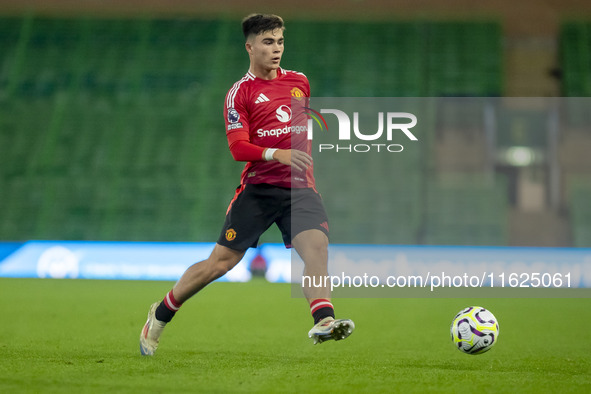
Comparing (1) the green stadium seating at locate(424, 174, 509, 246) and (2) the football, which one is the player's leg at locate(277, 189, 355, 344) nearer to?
(2) the football

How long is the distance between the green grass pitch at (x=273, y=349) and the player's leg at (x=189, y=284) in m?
0.14

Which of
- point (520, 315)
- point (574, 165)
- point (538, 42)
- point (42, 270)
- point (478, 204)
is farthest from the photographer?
point (538, 42)

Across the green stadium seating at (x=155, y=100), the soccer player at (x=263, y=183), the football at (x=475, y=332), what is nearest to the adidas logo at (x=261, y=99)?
the soccer player at (x=263, y=183)

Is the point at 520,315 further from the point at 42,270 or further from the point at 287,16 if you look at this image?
the point at 287,16

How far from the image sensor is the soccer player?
16.0 ft

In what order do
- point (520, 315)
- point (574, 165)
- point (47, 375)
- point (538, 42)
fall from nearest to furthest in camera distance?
point (47, 375)
point (520, 315)
point (574, 165)
point (538, 42)

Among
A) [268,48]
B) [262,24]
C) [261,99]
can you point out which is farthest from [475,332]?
[262,24]

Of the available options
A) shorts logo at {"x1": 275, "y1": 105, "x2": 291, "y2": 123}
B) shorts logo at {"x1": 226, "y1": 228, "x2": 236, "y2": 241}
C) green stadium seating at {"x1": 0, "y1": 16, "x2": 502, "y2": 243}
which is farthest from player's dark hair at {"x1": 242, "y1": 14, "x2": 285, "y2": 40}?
green stadium seating at {"x1": 0, "y1": 16, "x2": 502, "y2": 243}

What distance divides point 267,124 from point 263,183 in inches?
14.9

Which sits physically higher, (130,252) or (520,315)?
(130,252)

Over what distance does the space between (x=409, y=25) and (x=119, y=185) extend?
7851 mm

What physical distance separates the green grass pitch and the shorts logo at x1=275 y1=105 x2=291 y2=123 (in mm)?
1548

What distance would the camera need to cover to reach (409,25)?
19.3 meters

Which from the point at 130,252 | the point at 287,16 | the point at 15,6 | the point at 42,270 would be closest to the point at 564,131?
the point at 287,16
